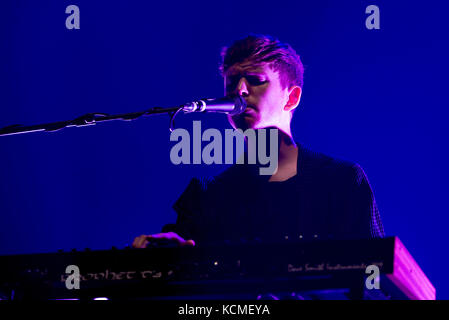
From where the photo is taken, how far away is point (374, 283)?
4.97 feet

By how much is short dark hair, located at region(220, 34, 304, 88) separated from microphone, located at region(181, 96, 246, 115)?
81 centimetres

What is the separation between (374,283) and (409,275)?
0.42ft

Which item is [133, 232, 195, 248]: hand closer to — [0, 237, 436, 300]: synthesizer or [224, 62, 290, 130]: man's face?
[0, 237, 436, 300]: synthesizer

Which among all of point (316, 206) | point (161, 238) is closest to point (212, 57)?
point (316, 206)

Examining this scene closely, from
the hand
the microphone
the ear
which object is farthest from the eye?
the hand

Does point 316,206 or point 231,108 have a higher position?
point 231,108

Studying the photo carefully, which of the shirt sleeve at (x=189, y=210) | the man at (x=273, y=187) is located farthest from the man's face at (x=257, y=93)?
the shirt sleeve at (x=189, y=210)

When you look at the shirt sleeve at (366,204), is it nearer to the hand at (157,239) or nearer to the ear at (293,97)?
the ear at (293,97)

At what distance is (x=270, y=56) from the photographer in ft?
9.14

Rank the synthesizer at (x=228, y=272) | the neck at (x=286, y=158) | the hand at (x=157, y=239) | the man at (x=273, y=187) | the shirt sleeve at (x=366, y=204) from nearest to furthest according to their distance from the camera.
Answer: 1. the synthesizer at (x=228, y=272)
2. the hand at (x=157, y=239)
3. the shirt sleeve at (x=366, y=204)
4. the man at (x=273, y=187)
5. the neck at (x=286, y=158)

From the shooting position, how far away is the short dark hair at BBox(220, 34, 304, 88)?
2.78 meters

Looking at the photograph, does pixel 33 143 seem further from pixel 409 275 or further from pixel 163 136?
pixel 409 275

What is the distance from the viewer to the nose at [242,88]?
8.84 ft

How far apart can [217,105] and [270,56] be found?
93 centimetres
